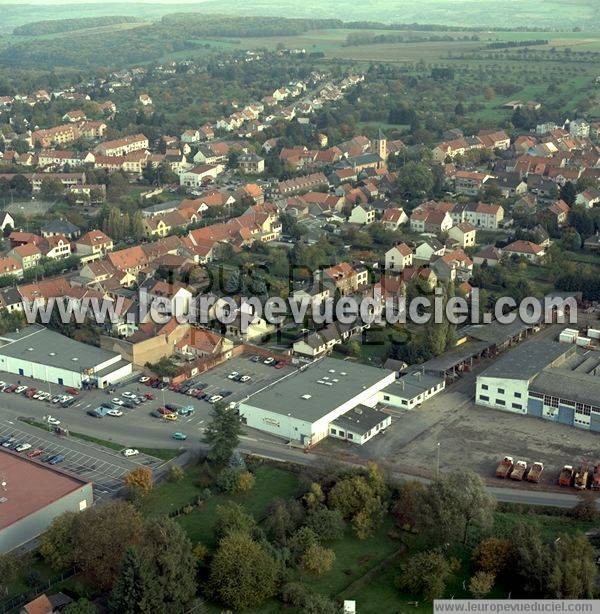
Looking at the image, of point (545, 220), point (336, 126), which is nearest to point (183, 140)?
point (336, 126)

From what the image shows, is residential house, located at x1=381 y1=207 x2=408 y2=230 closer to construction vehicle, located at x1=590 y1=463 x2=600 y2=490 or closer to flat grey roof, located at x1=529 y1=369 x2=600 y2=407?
flat grey roof, located at x1=529 y1=369 x2=600 y2=407

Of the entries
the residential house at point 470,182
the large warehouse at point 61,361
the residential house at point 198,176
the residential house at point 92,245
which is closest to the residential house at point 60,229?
the residential house at point 92,245

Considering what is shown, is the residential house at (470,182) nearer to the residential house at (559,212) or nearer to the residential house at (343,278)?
the residential house at (559,212)

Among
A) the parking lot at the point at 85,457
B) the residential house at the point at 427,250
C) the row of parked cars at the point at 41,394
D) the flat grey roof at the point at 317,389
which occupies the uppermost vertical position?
the residential house at the point at 427,250

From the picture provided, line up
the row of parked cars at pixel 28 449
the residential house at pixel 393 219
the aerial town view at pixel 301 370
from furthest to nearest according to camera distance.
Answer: the residential house at pixel 393 219 → the row of parked cars at pixel 28 449 → the aerial town view at pixel 301 370

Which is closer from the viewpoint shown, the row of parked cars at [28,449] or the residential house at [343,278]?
the row of parked cars at [28,449]

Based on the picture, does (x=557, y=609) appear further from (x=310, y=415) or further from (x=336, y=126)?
(x=336, y=126)

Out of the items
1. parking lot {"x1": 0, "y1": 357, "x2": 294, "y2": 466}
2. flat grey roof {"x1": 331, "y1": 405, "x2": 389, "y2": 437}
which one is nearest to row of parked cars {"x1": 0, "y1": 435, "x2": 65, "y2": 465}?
parking lot {"x1": 0, "y1": 357, "x2": 294, "y2": 466}
